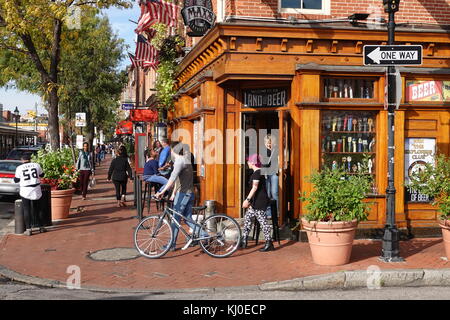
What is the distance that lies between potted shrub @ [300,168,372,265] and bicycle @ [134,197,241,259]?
1.39 m

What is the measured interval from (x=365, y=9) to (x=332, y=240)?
5.22m

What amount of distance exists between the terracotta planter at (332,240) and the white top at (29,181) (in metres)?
6.18

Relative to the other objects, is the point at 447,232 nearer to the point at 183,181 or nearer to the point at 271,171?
the point at 271,171

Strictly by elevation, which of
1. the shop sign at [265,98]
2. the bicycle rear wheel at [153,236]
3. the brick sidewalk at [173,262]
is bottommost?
the brick sidewalk at [173,262]

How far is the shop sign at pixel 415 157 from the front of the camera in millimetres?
10508

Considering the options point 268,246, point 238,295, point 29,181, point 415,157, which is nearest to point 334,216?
point 268,246

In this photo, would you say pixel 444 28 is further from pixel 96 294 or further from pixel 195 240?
pixel 96 294

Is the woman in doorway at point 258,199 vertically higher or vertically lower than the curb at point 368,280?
higher

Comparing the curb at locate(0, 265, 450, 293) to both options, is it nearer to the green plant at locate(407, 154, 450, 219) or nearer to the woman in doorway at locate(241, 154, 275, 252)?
the green plant at locate(407, 154, 450, 219)

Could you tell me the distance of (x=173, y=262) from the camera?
8273mm

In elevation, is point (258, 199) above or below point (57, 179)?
below

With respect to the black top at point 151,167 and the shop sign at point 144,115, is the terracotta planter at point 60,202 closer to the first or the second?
the black top at point 151,167

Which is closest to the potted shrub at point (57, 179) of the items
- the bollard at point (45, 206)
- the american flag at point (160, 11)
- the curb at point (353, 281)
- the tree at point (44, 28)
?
the bollard at point (45, 206)

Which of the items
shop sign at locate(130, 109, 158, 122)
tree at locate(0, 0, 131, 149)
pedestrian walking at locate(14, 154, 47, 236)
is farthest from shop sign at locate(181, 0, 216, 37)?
shop sign at locate(130, 109, 158, 122)
